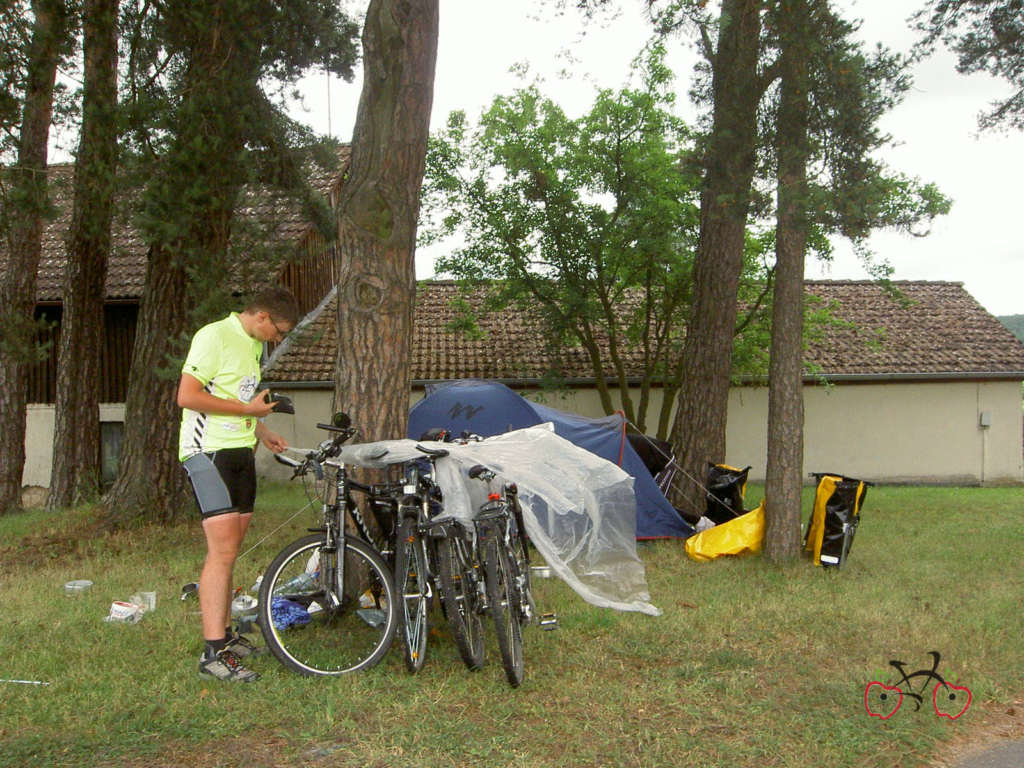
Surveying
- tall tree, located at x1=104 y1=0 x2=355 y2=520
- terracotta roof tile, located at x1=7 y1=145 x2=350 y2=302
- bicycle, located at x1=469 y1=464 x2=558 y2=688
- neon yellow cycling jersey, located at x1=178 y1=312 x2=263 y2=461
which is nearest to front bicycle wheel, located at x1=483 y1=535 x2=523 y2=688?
bicycle, located at x1=469 y1=464 x2=558 y2=688

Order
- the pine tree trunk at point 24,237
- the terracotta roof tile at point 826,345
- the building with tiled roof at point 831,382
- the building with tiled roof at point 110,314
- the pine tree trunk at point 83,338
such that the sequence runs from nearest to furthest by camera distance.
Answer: the pine tree trunk at point 24,237, the pine tree trunk at point 83,338, the building with tiled roof at point 110,314, the building with tiled roof at point 831,382, the terracotta roof tile at point 826,345

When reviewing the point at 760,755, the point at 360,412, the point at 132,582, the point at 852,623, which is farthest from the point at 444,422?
the point at 760,755

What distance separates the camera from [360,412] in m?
5.58

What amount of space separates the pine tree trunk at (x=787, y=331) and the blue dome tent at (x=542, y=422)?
6.48 feet

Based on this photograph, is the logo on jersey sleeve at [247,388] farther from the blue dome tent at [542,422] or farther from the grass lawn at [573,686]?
the blue dome tent at [542,422]

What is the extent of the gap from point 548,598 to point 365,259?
2.56 metres

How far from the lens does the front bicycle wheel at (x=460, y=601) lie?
4.37m

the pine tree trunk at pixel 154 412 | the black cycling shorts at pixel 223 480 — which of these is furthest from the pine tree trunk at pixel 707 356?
the black cycling shorts at pixel 223 480

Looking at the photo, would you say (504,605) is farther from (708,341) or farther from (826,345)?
(826,345)

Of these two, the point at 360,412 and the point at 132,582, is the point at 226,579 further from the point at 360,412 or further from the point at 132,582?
the point at 132,582

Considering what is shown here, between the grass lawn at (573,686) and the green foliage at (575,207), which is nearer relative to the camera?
the grass lawn at (573,686)

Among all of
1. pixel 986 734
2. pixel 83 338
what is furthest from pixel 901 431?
pixel 986 734

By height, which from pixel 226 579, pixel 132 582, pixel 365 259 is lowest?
pixel 132 582

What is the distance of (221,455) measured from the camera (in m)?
4.55
